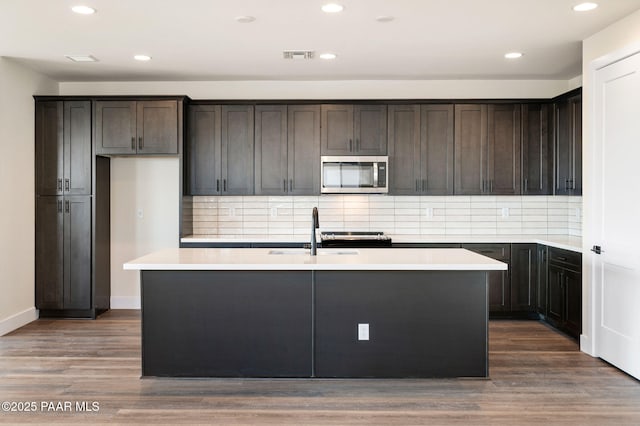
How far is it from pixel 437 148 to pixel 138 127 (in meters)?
3.14

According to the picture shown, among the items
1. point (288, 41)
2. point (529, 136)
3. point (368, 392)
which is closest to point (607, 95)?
point (529, 136)

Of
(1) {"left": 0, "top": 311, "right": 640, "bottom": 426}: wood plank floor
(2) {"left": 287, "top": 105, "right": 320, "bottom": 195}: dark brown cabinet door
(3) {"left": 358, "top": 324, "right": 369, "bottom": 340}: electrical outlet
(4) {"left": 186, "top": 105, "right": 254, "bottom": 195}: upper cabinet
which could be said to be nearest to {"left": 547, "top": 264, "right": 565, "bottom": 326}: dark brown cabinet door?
(1) {"left": 0, "top": 311, "right": 640, "bottom": 426}: wood plank floor

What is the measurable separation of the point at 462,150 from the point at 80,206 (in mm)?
4040

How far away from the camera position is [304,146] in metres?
5.82

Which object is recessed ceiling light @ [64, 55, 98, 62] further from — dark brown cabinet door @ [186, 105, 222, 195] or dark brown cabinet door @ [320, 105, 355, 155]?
dark brown cabinet door @ [320, 105, 355, 155]

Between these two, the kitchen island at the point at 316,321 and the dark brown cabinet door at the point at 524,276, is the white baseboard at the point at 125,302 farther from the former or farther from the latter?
the dark brown cabinet door at the point at 524,276

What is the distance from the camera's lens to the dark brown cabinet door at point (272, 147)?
19.1 ft

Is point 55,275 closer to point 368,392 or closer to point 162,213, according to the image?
point 162,213

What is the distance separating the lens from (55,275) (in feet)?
18.5

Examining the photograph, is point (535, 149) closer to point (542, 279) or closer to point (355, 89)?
point (542, 279)

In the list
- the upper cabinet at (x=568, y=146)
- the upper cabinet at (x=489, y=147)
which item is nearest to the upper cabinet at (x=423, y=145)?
the upper cabinet at (x=489, y=147)

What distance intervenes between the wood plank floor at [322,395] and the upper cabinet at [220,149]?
2071mm

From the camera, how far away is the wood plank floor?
3.10m

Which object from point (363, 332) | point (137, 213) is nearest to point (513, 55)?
point (363, 332)
